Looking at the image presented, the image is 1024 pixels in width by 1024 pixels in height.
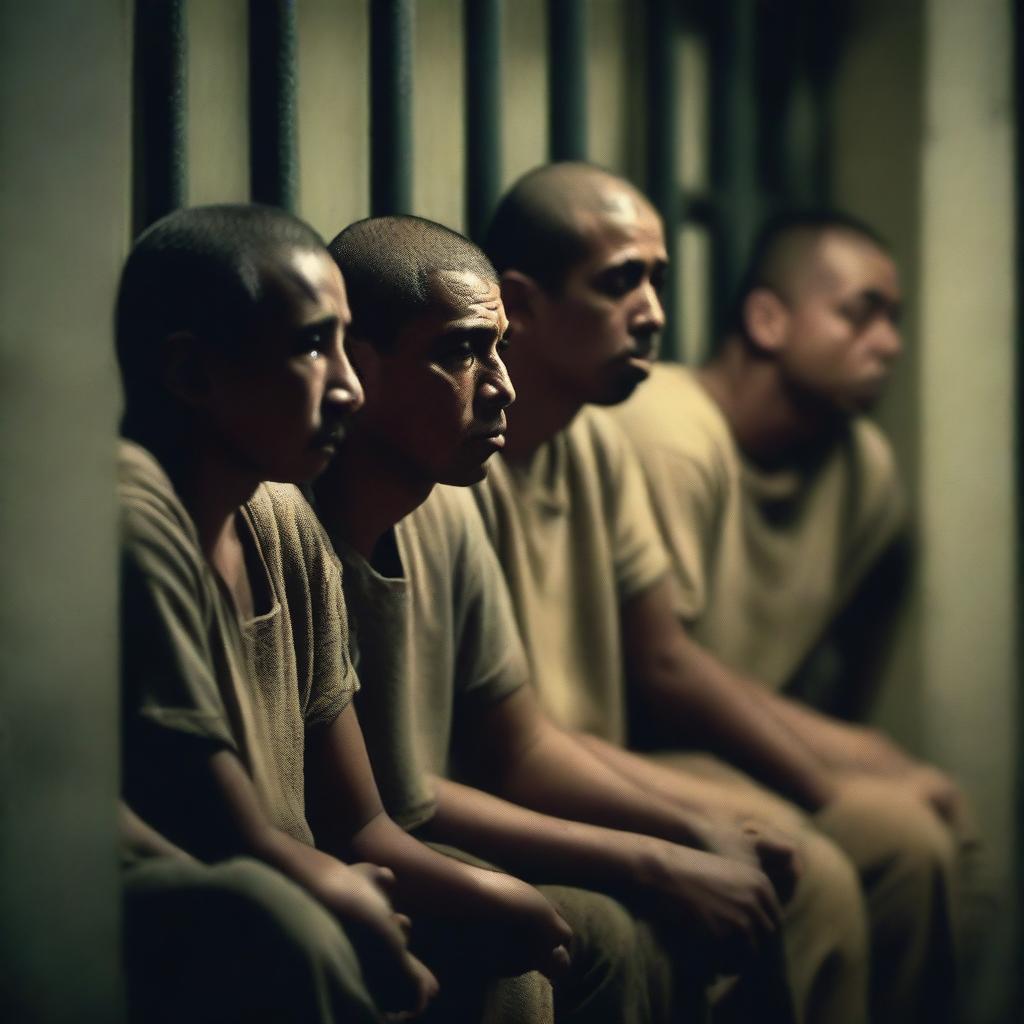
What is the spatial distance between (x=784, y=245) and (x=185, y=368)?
137 centimetres

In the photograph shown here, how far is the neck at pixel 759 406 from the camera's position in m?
2.31

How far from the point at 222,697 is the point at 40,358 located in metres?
0.27

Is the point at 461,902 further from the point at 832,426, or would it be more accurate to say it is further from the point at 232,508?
the point at 832,426

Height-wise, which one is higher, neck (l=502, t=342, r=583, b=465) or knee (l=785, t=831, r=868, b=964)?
neck (l=502, t=342, r=583, b=465)

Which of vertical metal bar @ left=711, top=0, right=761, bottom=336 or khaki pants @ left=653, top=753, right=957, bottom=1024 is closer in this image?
khaki pants @ left=653, top=753, right=957, bottom=1024

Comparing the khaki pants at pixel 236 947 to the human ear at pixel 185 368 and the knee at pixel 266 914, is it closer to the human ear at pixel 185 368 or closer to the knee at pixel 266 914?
the knee at pixel 266 914

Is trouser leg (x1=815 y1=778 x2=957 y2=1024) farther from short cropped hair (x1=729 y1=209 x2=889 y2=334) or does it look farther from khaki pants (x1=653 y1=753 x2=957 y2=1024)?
short cropped hair (x1=729 y1=209 x2=889 y2=334)

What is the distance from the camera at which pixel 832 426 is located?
7.82 ft

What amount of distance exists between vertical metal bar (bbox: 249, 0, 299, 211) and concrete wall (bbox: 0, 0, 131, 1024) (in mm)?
500

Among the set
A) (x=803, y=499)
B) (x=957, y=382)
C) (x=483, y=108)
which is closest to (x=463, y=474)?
(x=483, y=108)

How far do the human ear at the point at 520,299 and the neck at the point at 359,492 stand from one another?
38cm

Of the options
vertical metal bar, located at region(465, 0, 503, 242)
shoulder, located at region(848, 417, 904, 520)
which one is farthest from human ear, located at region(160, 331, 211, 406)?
shoulder, located at region(848, 417, 904, 520)

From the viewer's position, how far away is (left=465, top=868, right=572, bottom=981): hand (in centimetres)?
134

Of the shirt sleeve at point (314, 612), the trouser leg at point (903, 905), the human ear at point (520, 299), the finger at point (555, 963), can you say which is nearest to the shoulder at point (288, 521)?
the shirt sleeve at point (314, 612)
